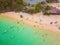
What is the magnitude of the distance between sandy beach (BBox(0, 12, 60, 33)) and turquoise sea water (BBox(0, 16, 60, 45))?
0.57 meters

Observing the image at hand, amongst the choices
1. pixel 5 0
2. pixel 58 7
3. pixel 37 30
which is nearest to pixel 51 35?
pixel 37 30

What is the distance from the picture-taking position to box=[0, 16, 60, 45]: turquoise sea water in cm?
1405

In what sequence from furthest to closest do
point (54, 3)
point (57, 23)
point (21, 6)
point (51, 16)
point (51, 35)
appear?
1. point (54, 3)
2. point (21, 6)
3. point (51, 16)
4. point (57, 23)
5. point (51, 35)

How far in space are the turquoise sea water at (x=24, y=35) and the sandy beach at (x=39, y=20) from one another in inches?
22.6

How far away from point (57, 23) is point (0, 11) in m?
5.32

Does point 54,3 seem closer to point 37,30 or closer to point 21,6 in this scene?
point 21,6

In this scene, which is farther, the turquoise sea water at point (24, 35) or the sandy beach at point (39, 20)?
the sandy beach at point (39, 20)

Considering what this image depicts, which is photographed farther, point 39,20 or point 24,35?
point 39,20

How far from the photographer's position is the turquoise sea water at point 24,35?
14055mm

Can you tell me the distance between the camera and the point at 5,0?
18.9 meters

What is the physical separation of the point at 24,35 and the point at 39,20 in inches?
103

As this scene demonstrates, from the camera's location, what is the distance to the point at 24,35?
14961 mm

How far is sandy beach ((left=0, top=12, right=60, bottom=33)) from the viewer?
16156mm

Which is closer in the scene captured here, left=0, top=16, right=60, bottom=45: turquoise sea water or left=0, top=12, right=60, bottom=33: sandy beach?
left=0, top=16, right=60, bottom=45: turquoise sea water
